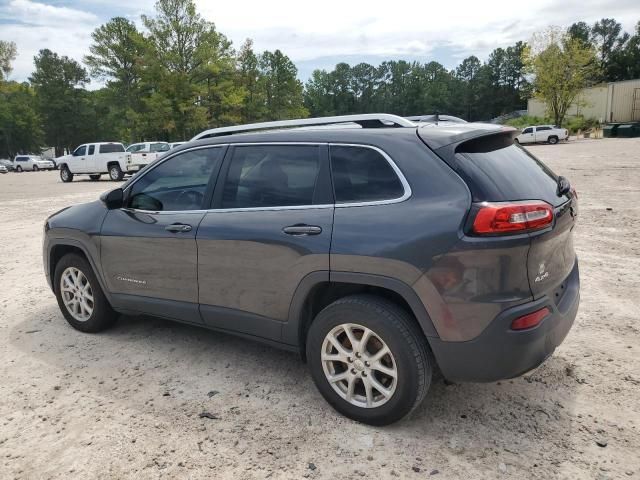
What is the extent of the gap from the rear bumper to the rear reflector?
20 millimetres

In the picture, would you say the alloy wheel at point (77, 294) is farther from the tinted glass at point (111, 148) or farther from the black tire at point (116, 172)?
the tinted glass at point (111, 148)

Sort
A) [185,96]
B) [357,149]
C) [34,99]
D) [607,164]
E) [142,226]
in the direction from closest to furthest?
[357,149] < [142,226] < [607,164] < [185,96] < [34,99]

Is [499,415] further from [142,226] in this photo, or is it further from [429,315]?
[142,226]

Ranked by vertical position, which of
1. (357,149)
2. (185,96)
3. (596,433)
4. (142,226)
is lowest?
(596,433)

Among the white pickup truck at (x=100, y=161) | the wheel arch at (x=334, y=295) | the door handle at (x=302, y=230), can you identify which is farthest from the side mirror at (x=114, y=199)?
the white pickup truck at (x=100, y=161)

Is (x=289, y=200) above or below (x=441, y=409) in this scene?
above

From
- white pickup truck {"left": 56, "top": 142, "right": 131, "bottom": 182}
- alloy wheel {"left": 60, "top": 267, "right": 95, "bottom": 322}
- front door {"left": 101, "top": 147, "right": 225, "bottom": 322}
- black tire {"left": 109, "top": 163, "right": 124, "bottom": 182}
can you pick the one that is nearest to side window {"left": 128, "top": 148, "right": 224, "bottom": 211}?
front door {"left": 101, "top": 147, "right": 225, "bottom": 322}

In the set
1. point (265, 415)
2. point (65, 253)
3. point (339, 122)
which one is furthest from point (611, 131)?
point (265, 415)

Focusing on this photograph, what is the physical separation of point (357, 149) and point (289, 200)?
55 cm

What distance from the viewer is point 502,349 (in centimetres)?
252

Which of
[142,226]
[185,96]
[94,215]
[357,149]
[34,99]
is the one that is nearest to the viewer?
[357,149]

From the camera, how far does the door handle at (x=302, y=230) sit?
2.93 meters

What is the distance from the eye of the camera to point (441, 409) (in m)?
3.07

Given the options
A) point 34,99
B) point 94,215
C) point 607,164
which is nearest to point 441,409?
point 94,215
